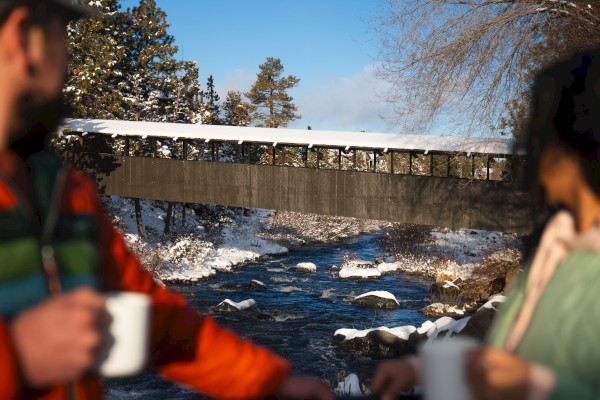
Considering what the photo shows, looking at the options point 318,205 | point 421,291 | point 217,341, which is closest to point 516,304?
point 217,341

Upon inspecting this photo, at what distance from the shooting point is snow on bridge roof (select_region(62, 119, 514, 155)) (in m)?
16.0

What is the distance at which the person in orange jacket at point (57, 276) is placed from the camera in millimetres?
781

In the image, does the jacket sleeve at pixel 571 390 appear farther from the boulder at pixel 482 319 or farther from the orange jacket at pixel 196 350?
the boulder at pixel 482 319

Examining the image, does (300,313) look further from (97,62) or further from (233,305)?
(97,62)

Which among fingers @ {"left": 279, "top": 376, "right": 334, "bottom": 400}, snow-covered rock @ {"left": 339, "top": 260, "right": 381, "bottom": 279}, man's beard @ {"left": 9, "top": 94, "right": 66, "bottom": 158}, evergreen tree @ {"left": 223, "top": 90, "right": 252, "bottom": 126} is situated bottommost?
snow-covered rock @ {"left": 339, "top": 260, "right": 381, "bottom": 279}

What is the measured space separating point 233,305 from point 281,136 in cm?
542

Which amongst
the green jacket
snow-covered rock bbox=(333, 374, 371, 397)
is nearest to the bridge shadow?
snow-covered rock bbox=(333, 374, 371, 397)

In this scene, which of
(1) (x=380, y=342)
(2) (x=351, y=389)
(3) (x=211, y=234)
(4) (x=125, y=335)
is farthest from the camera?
(3) (x=211, y=234)

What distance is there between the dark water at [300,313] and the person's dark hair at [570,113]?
10335 mm

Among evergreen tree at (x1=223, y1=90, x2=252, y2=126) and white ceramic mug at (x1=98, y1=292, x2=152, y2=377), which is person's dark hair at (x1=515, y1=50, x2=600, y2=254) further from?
evergreen tree at (x1=223, y1=90, x2=252, y2=126)

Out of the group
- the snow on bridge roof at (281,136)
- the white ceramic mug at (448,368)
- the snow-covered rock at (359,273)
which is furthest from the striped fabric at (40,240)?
the snow-covered rock at (359,273)

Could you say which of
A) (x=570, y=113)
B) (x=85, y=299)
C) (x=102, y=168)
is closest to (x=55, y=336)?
(x=85, y=299)

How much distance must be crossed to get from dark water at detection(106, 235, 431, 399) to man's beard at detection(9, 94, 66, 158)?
33.2 ft

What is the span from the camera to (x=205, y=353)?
1168mm
